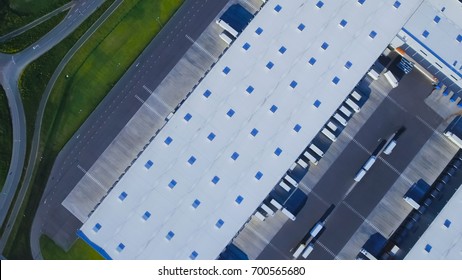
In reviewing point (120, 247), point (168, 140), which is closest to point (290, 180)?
point (168, 140)

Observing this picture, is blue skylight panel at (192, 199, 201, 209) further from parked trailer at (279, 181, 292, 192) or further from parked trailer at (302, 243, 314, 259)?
parked trailer at (302, 243, 314, 259)

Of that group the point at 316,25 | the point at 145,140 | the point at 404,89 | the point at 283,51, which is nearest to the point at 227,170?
the point at 145,140

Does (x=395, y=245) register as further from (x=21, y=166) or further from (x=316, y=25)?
(x=21, y=166)

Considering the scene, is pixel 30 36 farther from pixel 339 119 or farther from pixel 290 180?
pixel 339 119

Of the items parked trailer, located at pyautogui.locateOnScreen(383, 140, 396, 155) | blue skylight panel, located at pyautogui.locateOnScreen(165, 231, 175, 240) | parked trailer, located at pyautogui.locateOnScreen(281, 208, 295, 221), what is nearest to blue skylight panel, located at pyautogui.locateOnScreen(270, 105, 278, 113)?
parked trailer, located at pyautogui.locateOnScreen(281, 208, 295, 221)

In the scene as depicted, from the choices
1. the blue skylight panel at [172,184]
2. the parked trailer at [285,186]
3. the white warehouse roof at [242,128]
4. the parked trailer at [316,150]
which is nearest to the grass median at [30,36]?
the white warehouse roof at [242,128]

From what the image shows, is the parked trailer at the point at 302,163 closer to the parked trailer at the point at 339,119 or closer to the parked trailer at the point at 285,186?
the parked trailer at the point at 285,186

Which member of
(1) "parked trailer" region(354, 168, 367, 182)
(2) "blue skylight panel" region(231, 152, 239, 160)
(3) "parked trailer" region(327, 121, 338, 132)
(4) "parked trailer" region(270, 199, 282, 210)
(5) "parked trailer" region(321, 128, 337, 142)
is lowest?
(4) "parked trailer" region(270, 199, 282, 210)
